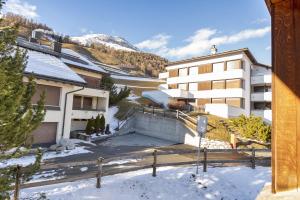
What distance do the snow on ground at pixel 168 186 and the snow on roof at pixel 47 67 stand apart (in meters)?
10.5

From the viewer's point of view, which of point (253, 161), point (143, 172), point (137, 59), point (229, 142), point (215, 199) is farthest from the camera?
point (137, 59)

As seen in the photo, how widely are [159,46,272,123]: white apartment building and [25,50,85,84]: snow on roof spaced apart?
16916 millimetres

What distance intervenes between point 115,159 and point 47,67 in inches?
485

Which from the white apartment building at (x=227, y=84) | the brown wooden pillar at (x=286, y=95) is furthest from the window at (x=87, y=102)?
the brown wooden pillar at (x=286, y=95)

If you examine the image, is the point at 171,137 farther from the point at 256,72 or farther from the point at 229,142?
the point at 256,72

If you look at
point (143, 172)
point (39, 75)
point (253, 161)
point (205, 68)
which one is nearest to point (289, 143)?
point (143, 172)

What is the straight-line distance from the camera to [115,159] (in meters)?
10.3

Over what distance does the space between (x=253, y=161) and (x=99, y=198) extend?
8.19m

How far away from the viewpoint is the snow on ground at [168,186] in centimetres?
883

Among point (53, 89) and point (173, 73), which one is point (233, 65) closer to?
point (173, 73)

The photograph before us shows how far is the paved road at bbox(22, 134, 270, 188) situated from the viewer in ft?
30.4

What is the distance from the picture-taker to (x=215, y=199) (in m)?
9.61

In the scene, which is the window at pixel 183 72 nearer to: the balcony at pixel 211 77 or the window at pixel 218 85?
the balcony at pixel 211 77

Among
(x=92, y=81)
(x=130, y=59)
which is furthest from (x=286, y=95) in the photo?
(x=130, y=59)
